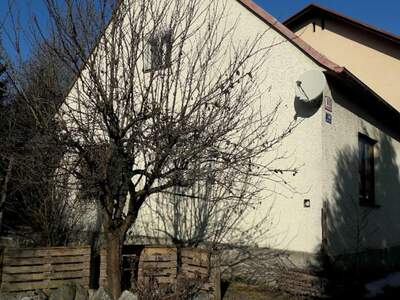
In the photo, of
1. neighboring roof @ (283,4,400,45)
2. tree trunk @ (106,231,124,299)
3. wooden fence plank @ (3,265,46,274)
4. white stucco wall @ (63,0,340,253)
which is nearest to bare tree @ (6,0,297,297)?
tree trunk @ (106,231,124,299)

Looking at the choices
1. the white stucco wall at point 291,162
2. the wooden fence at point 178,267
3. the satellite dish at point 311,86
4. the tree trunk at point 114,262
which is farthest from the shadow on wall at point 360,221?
the tree trunk at point 114,262

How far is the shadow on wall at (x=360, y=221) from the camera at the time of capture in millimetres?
7480

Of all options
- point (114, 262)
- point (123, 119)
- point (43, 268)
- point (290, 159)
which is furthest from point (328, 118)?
point (43, 268)

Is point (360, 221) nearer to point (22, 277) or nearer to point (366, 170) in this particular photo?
point (366, 170)

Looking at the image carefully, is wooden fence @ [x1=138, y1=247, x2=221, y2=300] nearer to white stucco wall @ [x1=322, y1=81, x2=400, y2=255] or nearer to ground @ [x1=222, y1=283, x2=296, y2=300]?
ground @ [x1=222, y1=283, x2=296, y2=300]

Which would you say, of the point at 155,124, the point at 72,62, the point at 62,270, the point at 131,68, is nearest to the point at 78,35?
the point at 72,62

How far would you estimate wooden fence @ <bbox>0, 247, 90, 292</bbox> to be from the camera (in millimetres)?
5703

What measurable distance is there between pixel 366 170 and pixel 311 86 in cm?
333

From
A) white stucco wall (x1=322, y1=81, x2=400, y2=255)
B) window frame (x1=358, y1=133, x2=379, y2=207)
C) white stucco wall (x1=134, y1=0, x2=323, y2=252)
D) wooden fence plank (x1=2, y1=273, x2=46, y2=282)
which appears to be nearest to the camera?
wooden fence plank (x1=2, y1=273, x2=46, y2=282)

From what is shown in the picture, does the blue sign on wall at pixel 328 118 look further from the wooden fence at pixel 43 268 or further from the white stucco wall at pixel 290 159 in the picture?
the wooden fence at pixel 43 268

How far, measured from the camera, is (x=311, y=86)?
286 inches

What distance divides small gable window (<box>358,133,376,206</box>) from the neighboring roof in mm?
5852

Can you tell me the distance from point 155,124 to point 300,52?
4.07 meters

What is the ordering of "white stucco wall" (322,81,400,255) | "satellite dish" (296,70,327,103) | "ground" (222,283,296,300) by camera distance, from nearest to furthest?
"ground" (222,283,296,300) < "satellite dish" (296,70,327,103) < "white stucco wall" (322,81,400,255)
